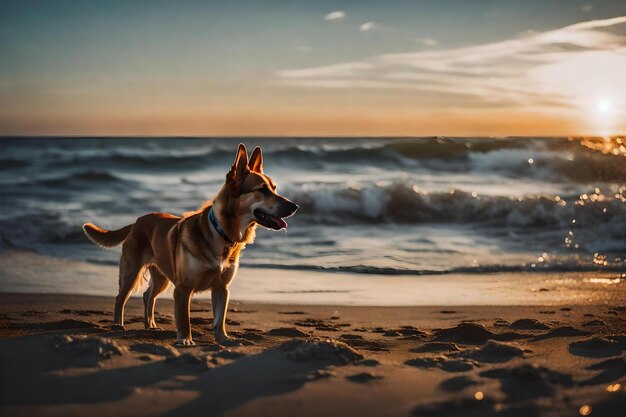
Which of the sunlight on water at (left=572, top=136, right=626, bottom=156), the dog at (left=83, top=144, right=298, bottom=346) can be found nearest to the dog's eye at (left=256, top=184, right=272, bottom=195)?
the dog at (left=83, top=144, right=298, bottom=346)

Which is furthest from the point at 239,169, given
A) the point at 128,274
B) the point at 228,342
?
the point at 128,274

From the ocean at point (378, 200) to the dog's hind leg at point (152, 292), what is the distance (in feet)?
12.6

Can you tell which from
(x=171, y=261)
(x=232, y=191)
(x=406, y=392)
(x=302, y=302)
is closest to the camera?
(x=406, y=392)

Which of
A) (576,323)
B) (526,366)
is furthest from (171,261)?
(576,323)

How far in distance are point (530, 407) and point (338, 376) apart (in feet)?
3.24

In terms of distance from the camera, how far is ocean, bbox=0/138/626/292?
1108 centimetres

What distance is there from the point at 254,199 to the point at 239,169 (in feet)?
0.76

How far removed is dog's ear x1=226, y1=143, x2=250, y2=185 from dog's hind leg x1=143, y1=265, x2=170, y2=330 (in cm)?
154

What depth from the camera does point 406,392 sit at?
3607mm

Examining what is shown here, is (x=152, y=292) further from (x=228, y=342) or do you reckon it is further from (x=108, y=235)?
(x=228, y=342)

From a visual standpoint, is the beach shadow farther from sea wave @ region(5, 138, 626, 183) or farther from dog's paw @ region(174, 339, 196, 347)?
sea wave @ region(5, 138, 626, 183)

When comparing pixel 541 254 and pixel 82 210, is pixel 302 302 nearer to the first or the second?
pixel 541 254

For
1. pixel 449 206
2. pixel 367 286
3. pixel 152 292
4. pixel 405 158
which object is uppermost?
pixel 405 158

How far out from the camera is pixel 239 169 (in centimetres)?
487
